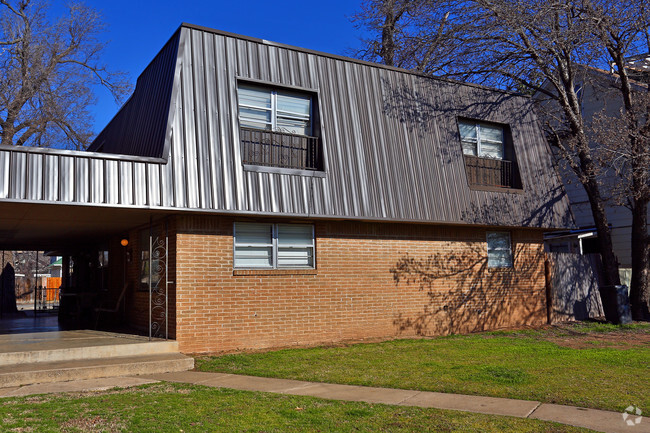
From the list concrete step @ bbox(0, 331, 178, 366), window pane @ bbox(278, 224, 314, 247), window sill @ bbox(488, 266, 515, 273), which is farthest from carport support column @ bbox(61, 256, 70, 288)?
A: window sill @ bbox(488, 266, 515, 273)

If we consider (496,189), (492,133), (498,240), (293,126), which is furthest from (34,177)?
(492,133)

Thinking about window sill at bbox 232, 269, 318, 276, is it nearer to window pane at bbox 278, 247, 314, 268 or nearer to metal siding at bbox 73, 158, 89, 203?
window pane at bbox 278, 247, 314, 268

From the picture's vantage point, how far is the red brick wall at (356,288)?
11180mm

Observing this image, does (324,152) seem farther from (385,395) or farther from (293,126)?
(385,395)

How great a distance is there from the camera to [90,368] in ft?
30.2

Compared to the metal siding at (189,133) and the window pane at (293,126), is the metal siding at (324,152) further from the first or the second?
the window pane at (293,126)

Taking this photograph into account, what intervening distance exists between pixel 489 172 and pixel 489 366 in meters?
7.19

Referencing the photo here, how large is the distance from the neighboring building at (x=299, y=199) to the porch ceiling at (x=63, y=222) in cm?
7

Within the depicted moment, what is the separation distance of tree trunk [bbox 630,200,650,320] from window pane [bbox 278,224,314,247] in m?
10.4

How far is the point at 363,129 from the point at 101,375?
24.4 feet

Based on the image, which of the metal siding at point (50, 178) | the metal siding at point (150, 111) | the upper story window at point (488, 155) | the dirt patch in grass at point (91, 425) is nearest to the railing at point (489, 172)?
the upper story window at point (488, 155)

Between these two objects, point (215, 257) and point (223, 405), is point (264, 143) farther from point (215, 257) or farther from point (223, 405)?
point (223, 405)

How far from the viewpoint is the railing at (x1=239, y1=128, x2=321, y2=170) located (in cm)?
1198

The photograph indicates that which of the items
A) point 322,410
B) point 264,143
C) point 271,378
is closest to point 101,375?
point 271,378
